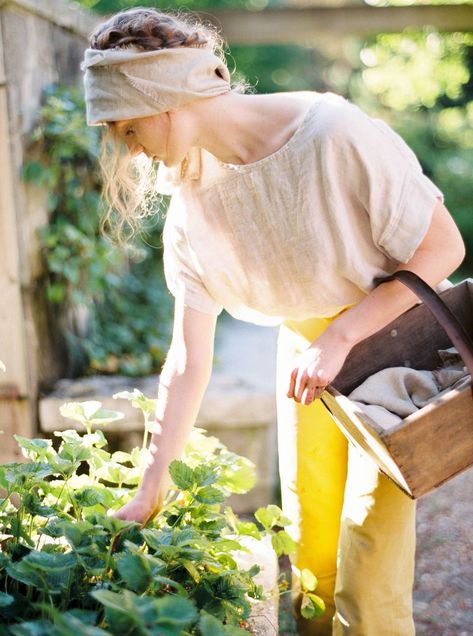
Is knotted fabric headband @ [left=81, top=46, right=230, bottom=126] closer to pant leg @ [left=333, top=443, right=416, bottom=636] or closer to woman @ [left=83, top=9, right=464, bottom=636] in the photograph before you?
woman @ [left=83, top=9, right=464, bottom=636]

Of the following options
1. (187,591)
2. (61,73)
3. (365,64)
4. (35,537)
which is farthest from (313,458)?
(365,64)

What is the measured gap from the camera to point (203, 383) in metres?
2.01

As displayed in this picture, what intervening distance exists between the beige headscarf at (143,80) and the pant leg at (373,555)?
0.92 m

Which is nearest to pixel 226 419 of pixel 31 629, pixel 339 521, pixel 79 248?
pixel 79 248

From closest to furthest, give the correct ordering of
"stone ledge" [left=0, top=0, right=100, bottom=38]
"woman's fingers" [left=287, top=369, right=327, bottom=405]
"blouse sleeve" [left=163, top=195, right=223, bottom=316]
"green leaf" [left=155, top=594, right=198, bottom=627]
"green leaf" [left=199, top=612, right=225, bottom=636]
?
"green leaf" [left=155, top=594, right=198, bottom=627] < "green leaf" [left=199, top=612, right=225, bottom=636] < "woman's fingers" [left=287, top=369, right=327, bottom=405] < "blouse sleeve" [left=163, top=195, right=223, bottom=316] < "stone ledge" [left=0, top=0, right=100, bottom=38]

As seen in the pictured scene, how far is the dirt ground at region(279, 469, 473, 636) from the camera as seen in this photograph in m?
2.73

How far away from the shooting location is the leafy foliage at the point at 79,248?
347cm

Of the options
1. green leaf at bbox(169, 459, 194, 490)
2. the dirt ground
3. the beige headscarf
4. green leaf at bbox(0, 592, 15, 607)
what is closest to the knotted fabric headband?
the beige headscarf

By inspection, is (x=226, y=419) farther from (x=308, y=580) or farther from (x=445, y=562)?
(x=308, y=580)

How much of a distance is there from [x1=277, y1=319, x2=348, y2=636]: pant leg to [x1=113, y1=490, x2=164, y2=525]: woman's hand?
17.0 inches

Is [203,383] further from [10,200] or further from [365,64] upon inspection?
[365,64]

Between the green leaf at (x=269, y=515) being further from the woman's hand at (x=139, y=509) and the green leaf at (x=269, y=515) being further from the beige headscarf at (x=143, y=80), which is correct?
the beige headscarf at (x=143, y=80)

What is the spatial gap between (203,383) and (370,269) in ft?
1.68

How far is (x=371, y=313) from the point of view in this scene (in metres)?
1.73
